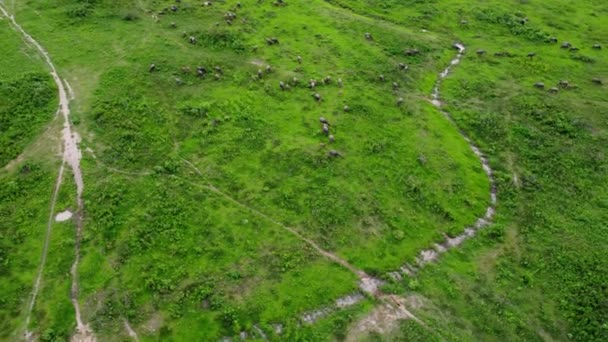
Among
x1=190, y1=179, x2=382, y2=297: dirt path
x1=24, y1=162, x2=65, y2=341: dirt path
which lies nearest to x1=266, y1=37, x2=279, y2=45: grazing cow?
x1=190, y1=179, x2=382, y2=297: dirt path

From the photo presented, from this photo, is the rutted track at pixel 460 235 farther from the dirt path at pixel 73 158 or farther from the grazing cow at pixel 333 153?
the dirt path at pixel 73 158

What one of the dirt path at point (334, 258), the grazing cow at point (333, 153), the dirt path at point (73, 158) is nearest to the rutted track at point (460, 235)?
the dirt path at point (334, 258)

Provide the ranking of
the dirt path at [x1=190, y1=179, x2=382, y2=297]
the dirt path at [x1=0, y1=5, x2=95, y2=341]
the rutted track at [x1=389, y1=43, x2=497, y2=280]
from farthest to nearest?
1. the rutted track at [x1=389, y1=43, x2=497, y2=280]
2. the dirt path at [x1=190, y1=179, x2=382, y2=297]
3. the dirt path at [x1=0, y1=5, x2=95, y2=341]

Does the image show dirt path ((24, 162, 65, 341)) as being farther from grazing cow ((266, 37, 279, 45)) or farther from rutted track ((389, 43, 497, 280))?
grazing cow ((266, 37, 279, 45))

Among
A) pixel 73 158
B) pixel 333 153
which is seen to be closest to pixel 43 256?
pixel 73 158

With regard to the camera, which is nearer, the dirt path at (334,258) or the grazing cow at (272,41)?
the dirt path at (334,258)

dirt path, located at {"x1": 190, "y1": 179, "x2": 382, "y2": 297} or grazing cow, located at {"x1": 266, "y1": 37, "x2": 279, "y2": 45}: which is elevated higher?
grazing cow, located at {"x1": 266, "y1": 37, "x2": 279, "y2": 45}

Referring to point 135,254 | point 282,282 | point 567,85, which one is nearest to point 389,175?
point 282,282
